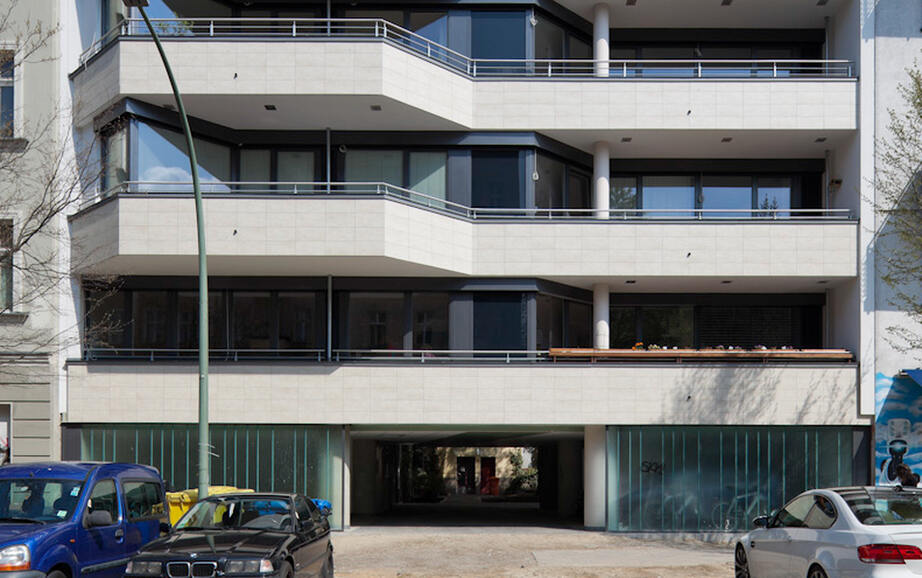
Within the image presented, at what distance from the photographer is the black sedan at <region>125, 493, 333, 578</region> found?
11.9m

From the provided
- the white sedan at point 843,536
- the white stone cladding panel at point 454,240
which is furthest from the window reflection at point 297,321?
the white sedan at point 843,536

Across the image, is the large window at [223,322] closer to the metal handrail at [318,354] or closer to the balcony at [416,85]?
the metal handrail at [318,354]

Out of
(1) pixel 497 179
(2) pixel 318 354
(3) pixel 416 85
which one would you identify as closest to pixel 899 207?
(1) pixel 497 179

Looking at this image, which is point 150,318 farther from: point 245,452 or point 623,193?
point 623,193

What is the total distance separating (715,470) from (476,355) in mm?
6157

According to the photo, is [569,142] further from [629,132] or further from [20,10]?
[20,10]

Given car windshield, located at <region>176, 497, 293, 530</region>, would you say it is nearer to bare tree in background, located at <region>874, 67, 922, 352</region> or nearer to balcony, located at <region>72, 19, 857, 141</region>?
balcony, located at <region>72, 19, 857, 141</region>

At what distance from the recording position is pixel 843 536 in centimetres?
1183

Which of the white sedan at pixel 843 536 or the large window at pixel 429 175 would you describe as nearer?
the white sedan at pixel 843 536

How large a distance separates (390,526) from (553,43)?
41.6ft

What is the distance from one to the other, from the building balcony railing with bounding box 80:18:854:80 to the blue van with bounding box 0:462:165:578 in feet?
41.2

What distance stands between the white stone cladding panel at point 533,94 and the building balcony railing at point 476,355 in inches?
211

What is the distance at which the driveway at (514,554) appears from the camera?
60.3 ft

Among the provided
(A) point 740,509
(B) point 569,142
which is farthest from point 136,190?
(A) point 740,509
